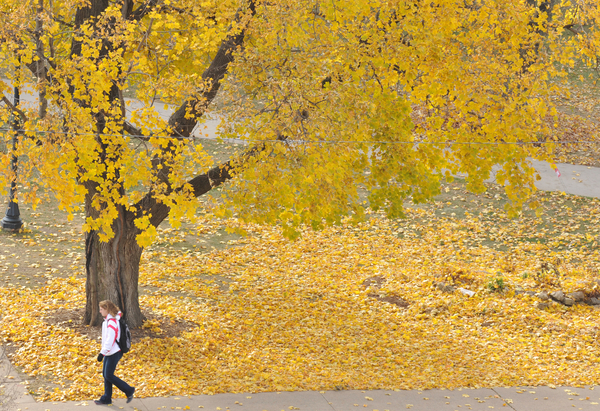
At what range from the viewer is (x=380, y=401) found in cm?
732

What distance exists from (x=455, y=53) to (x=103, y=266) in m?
5.92

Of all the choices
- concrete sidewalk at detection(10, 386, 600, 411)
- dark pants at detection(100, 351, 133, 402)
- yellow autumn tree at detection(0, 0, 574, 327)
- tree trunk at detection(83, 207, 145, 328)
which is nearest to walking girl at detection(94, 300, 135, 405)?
dark pants at detection(100, 351, 133, 402)

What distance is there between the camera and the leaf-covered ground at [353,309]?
319 inches

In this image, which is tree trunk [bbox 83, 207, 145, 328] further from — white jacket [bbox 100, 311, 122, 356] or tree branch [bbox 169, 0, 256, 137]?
white jacket [bbox 100, 311, 122, 356]

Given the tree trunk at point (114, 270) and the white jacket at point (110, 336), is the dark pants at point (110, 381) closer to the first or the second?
the white jacket at point (110, 336)

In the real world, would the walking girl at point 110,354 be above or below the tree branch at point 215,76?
below

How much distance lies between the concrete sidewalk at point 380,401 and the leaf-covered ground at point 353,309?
23cm

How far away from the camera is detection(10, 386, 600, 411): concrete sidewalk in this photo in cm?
684

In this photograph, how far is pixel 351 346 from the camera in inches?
369

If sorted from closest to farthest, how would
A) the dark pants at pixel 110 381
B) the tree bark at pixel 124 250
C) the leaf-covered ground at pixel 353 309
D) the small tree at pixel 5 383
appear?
the small tree at pixel 5 383 → the dark pants at pixel 110 381 → the leaf-covered ground at pixel 353 309 → the tree bark at pixel 124 250

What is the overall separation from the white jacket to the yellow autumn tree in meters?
0.97

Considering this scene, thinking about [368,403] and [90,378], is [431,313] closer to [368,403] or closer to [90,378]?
[368,403]

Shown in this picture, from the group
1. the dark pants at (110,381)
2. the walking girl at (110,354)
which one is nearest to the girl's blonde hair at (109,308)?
the walking girl at (110,354)

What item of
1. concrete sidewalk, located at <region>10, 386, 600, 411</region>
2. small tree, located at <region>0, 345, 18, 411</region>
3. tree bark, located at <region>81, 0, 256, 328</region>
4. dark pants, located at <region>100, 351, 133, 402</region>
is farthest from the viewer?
tree bark, located at <region>81, 0, 256, 328</region>
